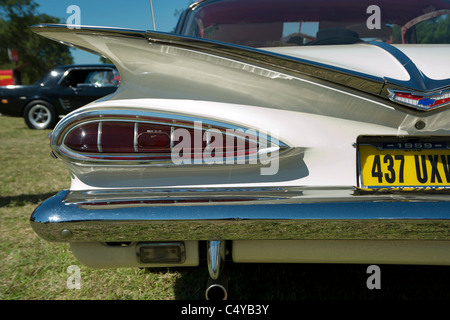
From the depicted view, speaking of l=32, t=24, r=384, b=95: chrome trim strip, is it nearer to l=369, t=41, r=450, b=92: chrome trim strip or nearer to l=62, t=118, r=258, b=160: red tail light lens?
l=369, t=41, r=450, b=92: chrome trim strip

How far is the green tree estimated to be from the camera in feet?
108

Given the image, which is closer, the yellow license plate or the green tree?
the yellow license plate

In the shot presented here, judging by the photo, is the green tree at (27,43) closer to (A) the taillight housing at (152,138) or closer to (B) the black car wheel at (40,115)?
(B) the black car wheel at (40,115)

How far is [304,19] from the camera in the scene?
218cm

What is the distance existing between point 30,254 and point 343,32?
2.38 m

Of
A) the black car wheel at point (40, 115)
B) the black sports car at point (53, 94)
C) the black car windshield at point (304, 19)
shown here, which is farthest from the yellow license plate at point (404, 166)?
the black car wheel at point (40, 115)

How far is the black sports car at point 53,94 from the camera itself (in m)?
8.80

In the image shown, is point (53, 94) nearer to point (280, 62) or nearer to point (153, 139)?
point (153, 139)

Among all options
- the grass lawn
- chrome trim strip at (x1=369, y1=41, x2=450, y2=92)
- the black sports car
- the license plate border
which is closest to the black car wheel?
the black sports car

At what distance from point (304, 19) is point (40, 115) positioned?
8565 mm

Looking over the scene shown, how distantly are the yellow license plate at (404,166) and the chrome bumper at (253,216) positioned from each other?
7 cm

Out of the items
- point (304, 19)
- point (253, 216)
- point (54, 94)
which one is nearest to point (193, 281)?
point (253, 216)

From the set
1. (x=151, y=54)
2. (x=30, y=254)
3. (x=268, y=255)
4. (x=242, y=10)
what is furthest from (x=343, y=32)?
(x=30, y=254)

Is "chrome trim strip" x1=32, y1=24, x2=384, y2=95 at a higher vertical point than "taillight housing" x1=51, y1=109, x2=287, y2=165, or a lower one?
higher
